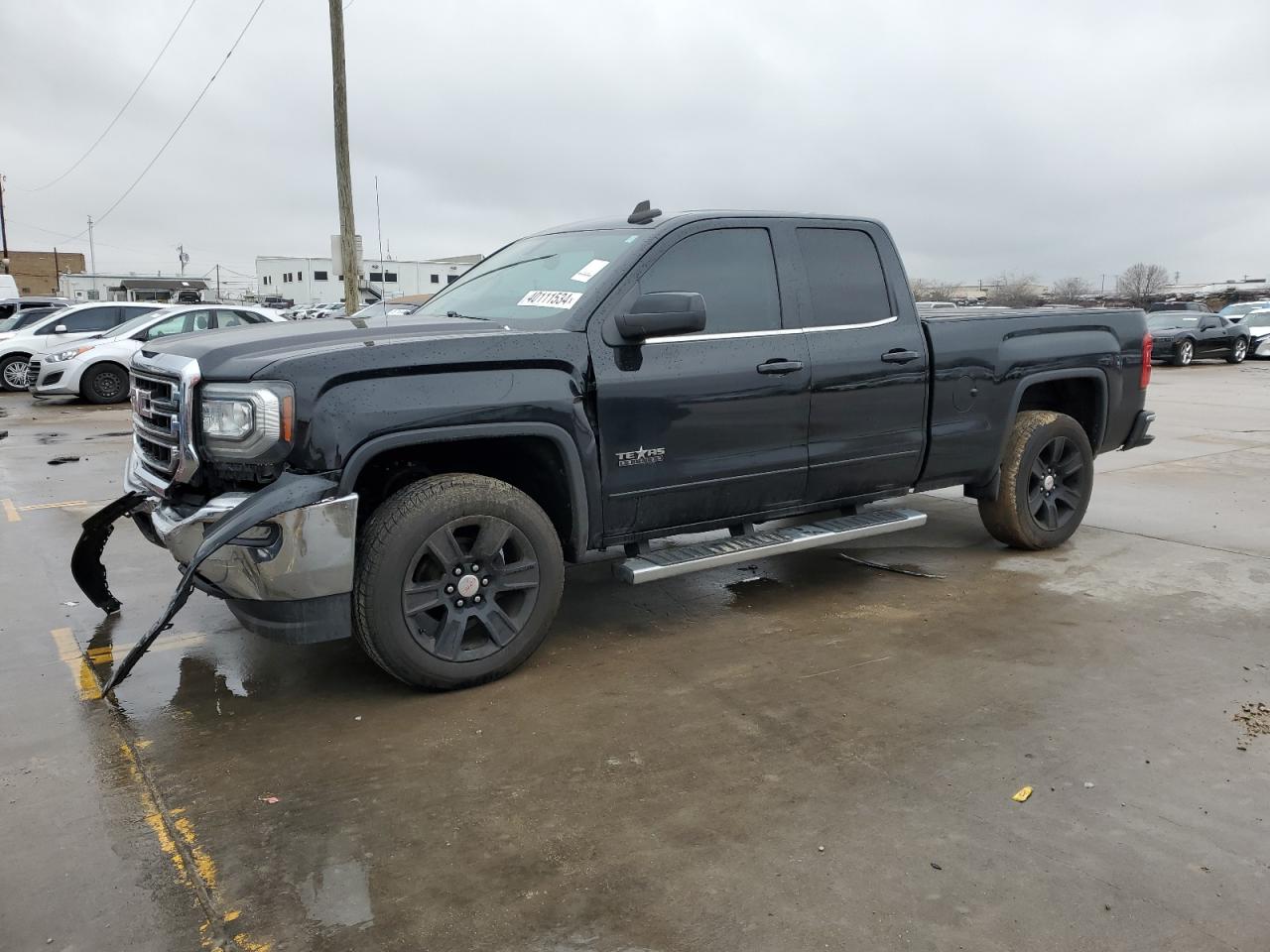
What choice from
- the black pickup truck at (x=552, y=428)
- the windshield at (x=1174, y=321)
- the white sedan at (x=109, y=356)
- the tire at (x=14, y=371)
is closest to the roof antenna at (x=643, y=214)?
the black pickup truck at (x=552, y=428)

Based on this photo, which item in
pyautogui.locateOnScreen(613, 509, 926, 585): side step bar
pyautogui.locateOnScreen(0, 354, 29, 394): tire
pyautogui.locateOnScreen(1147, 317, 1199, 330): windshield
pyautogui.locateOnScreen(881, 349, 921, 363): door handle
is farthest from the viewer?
pyautogui.locateOnScreen(1147, 317, 1199, 330): windshield

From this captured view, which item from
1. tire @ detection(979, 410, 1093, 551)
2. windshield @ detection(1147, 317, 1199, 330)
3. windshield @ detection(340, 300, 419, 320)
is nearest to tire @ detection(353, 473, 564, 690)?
windshield @ detection(340, 300, 419, 320)

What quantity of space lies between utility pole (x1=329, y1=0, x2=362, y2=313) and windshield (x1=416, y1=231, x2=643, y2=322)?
11346 millimetres

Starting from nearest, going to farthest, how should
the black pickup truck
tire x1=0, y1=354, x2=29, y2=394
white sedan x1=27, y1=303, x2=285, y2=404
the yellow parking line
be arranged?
the black pickup truck → the yellow parking line → white sedan x1=27, y1=303, x2=285, y2=404 → tire x1=0, y1=354, x2=29, y2=394

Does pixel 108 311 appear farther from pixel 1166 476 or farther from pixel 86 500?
pixel 1166 476

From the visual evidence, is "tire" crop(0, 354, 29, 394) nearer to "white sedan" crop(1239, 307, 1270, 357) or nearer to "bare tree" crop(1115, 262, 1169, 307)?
"white sedan" crop(1239, 307, 1270, 357)

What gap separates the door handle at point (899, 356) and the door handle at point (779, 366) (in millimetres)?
639

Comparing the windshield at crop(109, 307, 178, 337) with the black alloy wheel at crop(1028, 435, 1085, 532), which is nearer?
the black alloy wheel at crop(1028, 435, 1085, 532)

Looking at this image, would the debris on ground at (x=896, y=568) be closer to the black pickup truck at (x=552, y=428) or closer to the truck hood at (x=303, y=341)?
the black pickup truck at (x=552, y=428)

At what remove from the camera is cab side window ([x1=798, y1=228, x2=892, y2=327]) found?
5047mm

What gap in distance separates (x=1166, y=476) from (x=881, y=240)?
5.25m

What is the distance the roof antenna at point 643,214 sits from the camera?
190 inches

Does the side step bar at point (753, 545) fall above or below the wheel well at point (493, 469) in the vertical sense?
below

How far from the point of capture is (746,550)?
4.70 m
